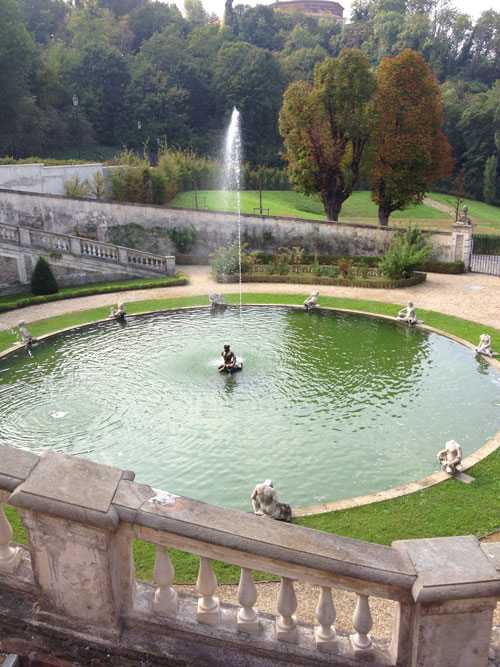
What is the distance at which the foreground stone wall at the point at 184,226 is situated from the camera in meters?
36.3

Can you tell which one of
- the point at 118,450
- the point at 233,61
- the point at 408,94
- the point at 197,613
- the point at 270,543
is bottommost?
the point at 118,450

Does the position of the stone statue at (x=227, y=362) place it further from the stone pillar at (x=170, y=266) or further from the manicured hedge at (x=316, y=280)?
the stone pillar at (x=170, y=266)

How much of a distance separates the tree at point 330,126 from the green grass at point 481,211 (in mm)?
25905

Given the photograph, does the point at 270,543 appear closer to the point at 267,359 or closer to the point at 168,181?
the point at 267,359

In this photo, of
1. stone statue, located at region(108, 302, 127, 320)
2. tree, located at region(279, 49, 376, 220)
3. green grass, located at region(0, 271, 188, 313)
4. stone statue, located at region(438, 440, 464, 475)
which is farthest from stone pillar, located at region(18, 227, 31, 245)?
stone statue, located at region(438, 440, 464, 475)

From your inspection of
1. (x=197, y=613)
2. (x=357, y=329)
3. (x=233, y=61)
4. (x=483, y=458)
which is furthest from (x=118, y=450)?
(x=233, y=61)

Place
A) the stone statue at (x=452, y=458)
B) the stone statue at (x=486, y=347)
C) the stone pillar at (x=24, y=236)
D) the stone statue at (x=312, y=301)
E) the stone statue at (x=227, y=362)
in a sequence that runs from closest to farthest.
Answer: the stone statue at (x=452, y=458) → the stone statue at (x=227, y=362) → the stone statue at (x=486, y=347) → the stone statue at (x=312, y=301) → the stone pillar at (x=24, y=236)

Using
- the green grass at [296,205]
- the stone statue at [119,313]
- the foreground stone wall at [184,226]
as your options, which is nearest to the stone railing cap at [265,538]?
the stone statue at [119,313]

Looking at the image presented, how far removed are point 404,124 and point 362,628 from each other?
39.5 m

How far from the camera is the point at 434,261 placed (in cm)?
3447

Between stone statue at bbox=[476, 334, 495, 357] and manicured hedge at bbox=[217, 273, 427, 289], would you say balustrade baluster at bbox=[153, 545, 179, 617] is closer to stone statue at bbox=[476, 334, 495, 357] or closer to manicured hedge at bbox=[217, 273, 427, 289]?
stone statue at bbox=[476, 334, 495, 357]

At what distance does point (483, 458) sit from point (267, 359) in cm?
830

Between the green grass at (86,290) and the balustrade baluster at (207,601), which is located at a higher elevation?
the balustrade baluster at (207,601)

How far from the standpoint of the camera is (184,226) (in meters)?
38.9
